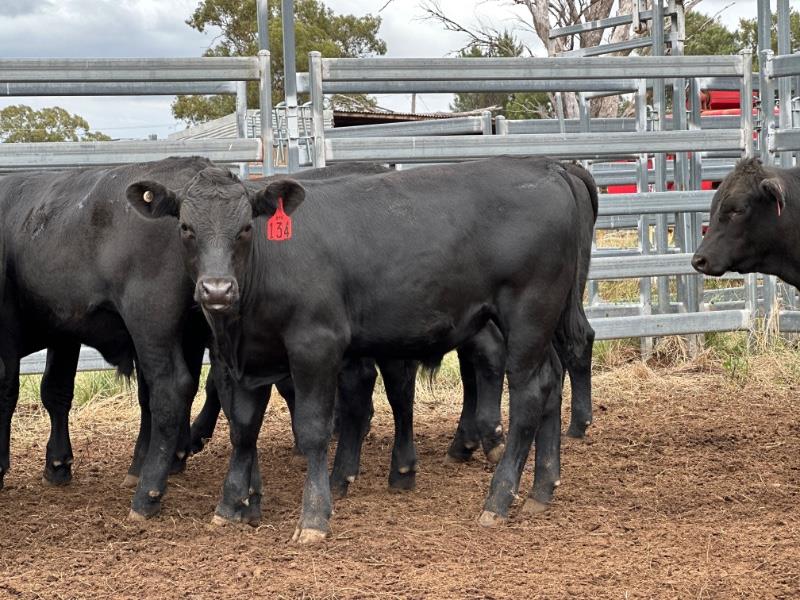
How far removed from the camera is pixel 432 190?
5.38 m

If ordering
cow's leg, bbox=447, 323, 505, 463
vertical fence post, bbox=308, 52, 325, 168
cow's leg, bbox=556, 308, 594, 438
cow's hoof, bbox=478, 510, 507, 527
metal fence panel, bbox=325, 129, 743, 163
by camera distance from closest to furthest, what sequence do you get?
cow's hoof, bbox=478, 510, 507, 527 → cow's leg, bbox=447, 323, 505, 463 → cow's leg, bbox=556, 308, 594, 438 → vertical fence post, bbox=308, 52, 325, 168 → metal fence panel, bbox=325, 129, 743, 163

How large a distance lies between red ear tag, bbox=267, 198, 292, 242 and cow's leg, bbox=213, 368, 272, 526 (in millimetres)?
704

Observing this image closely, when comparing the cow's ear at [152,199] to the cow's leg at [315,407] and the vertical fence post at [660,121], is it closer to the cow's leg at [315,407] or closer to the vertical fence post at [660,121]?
the cow's leg at [315,407]

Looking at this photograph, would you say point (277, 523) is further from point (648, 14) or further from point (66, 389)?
point (648, 14)

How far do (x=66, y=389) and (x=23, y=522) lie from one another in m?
1.12

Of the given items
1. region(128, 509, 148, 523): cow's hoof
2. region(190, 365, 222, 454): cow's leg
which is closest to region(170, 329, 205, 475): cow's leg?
region(190, 365, 222, 454): cow's leg

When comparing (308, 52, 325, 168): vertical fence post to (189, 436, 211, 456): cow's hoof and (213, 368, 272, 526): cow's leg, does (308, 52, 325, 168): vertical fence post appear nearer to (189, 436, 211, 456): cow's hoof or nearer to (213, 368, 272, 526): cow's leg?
(189, 436, 211, 456): cow's hoof

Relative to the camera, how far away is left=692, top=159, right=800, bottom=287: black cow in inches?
284

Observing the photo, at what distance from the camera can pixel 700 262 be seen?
737 centimetres

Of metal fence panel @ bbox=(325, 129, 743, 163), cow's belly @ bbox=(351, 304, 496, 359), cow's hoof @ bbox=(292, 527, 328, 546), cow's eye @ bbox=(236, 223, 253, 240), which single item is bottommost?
cow's hoof @ bbox=(292, 527, 328, 546)

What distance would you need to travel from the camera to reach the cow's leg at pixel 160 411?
5.30 metres

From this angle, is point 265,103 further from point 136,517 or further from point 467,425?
point 136,517

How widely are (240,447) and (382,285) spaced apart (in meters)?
1.00

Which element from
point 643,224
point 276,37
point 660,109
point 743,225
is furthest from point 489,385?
point 276,37
